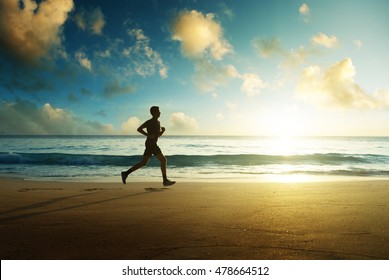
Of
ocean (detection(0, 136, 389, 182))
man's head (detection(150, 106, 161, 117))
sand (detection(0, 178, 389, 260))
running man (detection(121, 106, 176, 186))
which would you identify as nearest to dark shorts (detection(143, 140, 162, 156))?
running man (detection(121, 106, 176, 186))

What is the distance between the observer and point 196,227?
421cm

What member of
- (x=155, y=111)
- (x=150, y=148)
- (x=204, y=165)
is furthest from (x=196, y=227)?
(x=204, y=165)

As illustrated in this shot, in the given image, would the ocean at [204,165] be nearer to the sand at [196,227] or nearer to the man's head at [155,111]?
the man's head at [155,111]

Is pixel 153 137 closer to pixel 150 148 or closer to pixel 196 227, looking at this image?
pixel 150 148

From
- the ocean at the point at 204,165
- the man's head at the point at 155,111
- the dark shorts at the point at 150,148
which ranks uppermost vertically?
the man's head at the point at 155,111

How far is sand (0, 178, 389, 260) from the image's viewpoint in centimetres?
325

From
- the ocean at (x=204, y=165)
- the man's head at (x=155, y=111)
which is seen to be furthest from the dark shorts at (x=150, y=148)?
the ocean at (x=204, y=165)

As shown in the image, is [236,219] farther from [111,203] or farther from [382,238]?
[111,203]

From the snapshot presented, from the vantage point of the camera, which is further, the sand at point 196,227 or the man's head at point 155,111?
the man's head at point 155,111

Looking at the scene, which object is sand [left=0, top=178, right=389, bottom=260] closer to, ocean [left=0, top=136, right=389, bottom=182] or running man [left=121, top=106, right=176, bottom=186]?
running man [left=121, top=106, right=176, bottom=186]

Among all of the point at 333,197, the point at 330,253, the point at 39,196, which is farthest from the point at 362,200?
the point at 39,196

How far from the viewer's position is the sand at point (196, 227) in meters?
3.25

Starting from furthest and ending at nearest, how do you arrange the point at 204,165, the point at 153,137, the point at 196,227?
1. the point at 204,165
2. the point at 153,137
3. the point at 196,227
